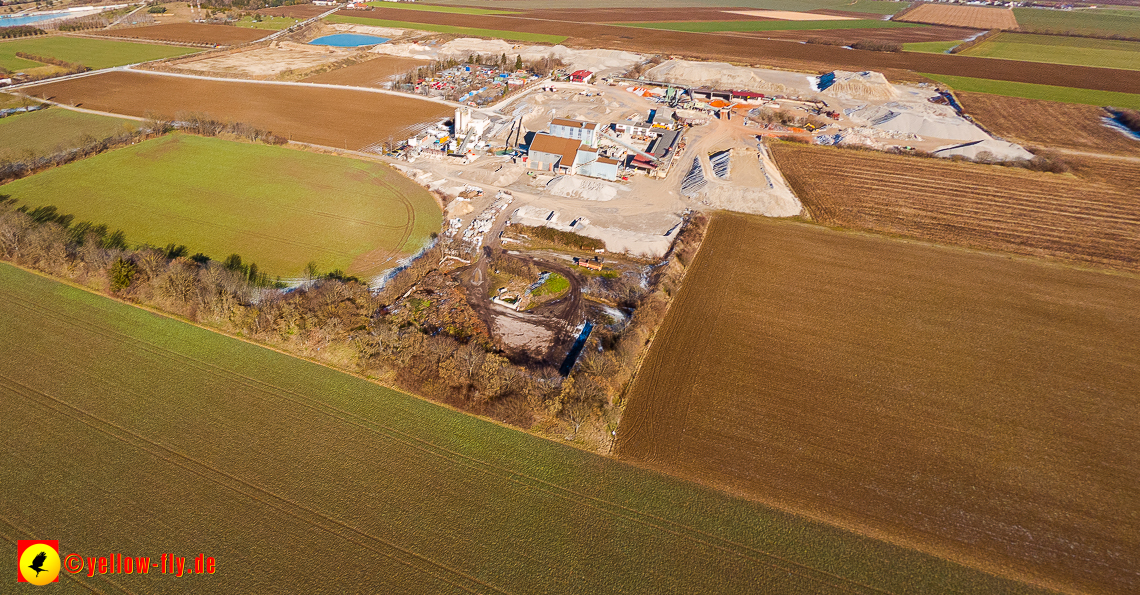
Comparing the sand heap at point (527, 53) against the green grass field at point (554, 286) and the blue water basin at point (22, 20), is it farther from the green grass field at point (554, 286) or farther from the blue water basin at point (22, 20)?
the blue water basin at point (22, 20)

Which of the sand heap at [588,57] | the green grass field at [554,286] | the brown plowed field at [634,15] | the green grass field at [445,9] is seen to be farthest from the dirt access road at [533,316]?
the green grass field at [445,9]

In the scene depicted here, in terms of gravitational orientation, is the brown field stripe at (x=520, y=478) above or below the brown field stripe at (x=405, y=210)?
below

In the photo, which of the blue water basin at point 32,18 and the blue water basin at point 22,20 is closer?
the blue water basin at point 22,20

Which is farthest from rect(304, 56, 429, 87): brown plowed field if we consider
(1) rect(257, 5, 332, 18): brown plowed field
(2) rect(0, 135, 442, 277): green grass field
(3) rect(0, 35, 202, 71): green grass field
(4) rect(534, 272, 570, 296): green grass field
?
(4) rect(534, 272, 570, 296): green grass field

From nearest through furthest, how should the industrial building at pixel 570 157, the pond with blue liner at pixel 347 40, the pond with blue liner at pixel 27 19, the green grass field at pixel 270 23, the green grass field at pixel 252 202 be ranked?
the green grass field at pixel 252 202 → the industrial building at pixel 570 157 → the pond with blue liner at pixel 347 40 → the pond with blue liner at pixel 27 19 → the green grass field at pixel 270 23

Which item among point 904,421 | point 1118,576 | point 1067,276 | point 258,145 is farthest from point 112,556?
point 1067,276

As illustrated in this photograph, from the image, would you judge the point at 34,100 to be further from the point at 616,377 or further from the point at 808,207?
the point at 808,207
